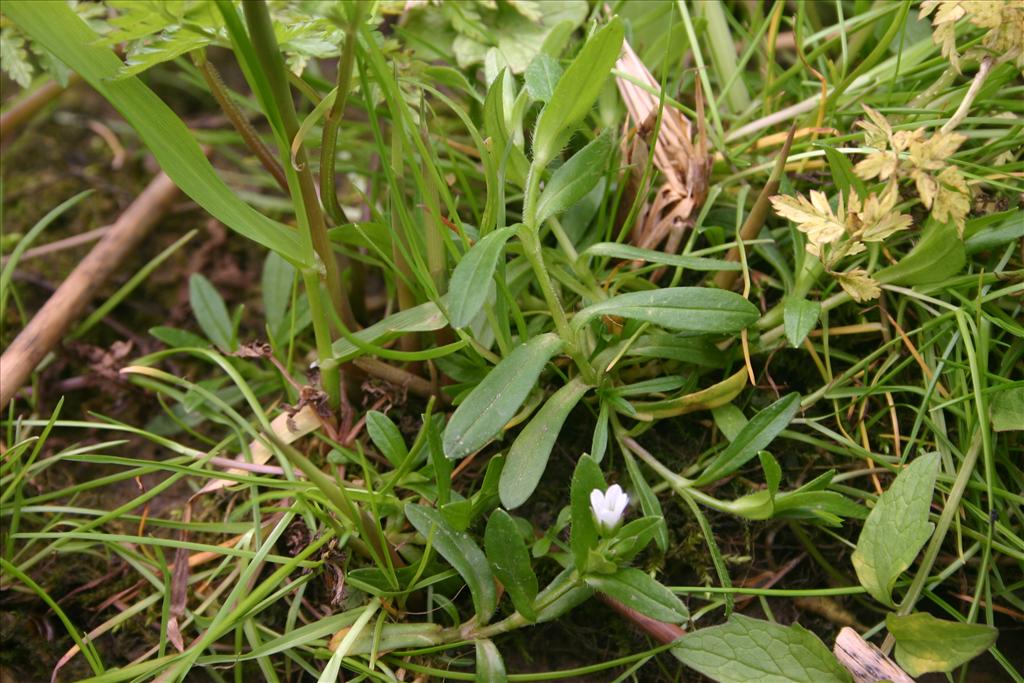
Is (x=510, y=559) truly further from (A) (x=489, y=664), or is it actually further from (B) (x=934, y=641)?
(B) (x=934, y=641)

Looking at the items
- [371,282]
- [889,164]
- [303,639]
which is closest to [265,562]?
[303,639]

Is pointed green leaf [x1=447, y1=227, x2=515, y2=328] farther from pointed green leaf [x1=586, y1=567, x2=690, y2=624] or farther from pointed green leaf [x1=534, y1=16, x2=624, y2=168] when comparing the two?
pointed green leaf [x1=586, y1=567, x2=690, y2=624]

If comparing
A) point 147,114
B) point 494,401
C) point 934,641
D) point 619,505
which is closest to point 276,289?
point 147,114

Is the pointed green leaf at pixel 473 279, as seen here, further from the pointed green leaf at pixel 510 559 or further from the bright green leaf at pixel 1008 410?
the bright green leaf at pixel 1008 410

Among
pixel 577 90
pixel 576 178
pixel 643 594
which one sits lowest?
pixel 643 594

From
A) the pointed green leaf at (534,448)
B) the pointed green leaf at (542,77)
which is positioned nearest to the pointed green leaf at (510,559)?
the pointed green leaf at (534,448)

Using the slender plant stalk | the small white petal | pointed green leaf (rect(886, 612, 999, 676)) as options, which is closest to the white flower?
the small white petal
